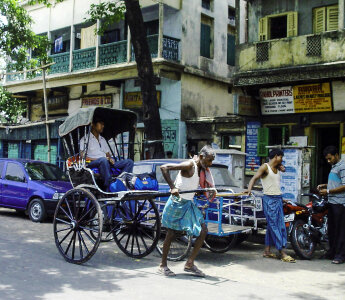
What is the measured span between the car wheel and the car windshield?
75 centimetres

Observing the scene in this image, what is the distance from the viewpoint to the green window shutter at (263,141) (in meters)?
16.7

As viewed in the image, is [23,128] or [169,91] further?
[23,128]

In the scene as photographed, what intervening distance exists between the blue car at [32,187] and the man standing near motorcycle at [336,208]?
681 centimetres

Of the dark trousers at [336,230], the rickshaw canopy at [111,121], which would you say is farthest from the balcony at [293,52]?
the rickshaw canopy at [111,121]

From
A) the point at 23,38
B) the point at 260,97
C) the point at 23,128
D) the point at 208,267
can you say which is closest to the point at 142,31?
the point at 260,97

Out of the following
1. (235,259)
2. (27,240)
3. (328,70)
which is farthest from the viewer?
(328,70)

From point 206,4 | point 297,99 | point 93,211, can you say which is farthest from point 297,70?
point 93,211

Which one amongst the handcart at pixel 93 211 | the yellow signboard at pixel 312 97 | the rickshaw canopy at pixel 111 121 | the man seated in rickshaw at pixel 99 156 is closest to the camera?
the handcart at pixel 93 211

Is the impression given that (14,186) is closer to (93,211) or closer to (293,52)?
(93,211)

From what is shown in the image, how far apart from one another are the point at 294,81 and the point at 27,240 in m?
10.1

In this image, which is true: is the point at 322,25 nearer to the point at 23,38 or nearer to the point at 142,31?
the point at 142,31

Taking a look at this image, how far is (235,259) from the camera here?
8.09 m

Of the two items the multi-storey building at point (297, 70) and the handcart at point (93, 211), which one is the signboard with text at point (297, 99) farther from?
the handcart at point (93, 211)

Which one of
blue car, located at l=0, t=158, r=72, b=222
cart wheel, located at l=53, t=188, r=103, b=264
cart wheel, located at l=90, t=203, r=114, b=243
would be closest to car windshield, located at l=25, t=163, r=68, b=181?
blue car, located at l=0, t=158, r=72, b=222
